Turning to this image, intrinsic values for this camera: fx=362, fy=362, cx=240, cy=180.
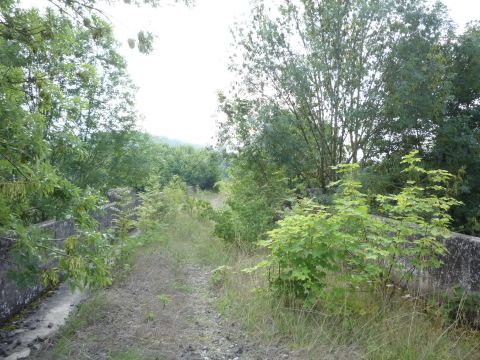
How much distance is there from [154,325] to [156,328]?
0.10 metres

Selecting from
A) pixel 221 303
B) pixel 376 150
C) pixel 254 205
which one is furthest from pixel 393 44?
pixel 221 303

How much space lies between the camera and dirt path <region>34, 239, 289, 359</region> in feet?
12.5

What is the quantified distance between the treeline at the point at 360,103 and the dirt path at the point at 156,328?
2.78m

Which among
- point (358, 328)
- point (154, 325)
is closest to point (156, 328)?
point (154, 325)

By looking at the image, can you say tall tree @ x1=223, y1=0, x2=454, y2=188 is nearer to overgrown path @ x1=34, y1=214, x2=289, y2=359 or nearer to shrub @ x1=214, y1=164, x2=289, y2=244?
shrub @ x1=214, y1=164, x2=289, y2=244

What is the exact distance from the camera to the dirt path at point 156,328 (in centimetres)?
380

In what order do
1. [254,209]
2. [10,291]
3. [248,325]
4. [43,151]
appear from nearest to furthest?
1. [43,151]
2. [10,291]
3. [248,325]
4. [254,209]

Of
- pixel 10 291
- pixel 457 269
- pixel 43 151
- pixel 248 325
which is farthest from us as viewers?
pixel 457 269

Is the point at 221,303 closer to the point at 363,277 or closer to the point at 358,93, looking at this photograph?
the point at 363,277

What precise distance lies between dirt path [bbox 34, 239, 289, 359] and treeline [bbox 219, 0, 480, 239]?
278 centimetres

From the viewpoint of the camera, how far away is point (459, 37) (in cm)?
882

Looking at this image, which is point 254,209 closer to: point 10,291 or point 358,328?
point 358,328

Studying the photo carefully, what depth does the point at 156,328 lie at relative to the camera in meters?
4.39

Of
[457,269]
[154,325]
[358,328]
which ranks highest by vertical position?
[457,269]
